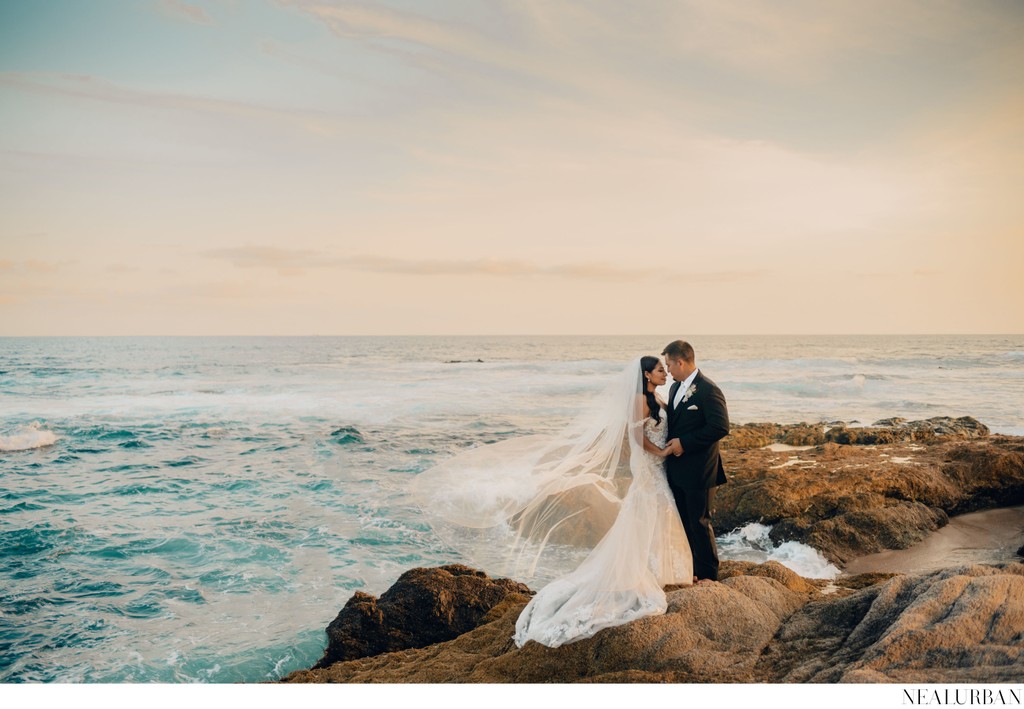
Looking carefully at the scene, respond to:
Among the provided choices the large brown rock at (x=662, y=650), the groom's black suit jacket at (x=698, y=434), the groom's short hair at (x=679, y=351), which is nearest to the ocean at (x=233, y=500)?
the large brown rock at (x=662, y=650)

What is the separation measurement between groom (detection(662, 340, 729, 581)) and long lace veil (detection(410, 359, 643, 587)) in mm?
259

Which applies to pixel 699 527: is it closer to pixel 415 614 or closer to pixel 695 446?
pixel 695 446

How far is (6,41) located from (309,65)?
359cm

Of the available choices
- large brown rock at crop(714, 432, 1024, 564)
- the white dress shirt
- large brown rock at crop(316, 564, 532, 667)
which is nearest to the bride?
the white dress shirt

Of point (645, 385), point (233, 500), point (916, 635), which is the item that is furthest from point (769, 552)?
point (233, 500)

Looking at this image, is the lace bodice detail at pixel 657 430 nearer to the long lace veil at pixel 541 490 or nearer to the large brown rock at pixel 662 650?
the long lace veil at pixel 541 490

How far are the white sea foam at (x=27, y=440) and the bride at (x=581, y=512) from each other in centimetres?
1082

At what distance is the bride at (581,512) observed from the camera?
344cm

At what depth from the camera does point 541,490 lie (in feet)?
15.0

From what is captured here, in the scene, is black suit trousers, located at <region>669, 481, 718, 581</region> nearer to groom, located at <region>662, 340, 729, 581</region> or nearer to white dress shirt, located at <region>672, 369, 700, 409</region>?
groom, located at <region>662, 340, 729, 581</region>

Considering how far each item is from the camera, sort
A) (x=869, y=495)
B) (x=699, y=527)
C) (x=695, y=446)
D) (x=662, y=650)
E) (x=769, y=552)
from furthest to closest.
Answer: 1. (x=869, y=495)
2. (x=769, y=552)
3. (x=699, y=527)
4. (x=695, y=446)
5. (x=662, y=650)

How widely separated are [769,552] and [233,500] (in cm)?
698

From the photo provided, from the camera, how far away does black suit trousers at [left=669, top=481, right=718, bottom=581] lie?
4.00 metres
